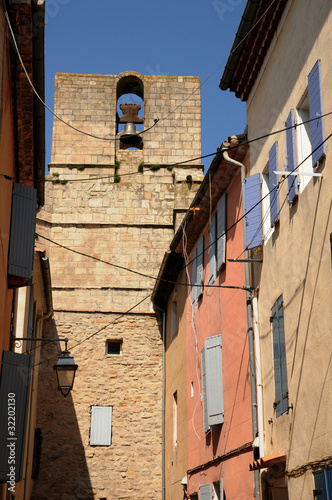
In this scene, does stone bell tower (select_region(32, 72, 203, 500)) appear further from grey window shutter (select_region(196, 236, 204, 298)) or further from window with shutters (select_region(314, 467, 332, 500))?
window with shutters (select_region(314, 467, 332, 500))

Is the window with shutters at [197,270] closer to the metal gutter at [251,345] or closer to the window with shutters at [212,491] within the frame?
the metal gutter at [251,345]

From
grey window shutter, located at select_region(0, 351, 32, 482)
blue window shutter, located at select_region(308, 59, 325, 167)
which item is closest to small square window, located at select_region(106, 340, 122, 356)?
grey window shutter, located at select_region(0, 351, 32, 482)

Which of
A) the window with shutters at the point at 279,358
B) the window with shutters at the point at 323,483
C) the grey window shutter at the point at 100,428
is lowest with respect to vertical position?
the window with shutters at the point at 323,483

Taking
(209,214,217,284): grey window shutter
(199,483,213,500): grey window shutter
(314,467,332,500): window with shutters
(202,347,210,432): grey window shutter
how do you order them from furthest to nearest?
(209,214,217,284): grey window shutter
(202,347,210,432): grey window shutter
(199,483,213,500): grey window shutter
(314,467,332,500): window with shutters

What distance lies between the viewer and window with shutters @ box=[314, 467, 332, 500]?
704cm

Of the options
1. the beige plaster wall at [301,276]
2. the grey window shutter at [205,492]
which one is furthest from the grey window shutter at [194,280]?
the beige plaster wall at [301,276]

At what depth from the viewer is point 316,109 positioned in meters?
7.91

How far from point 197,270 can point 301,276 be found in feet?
21.5

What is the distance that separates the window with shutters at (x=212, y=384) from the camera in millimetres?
12359

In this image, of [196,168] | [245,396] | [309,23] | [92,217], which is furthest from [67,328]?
[309,23]

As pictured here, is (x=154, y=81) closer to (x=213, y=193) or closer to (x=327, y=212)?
(x=213, y=193)

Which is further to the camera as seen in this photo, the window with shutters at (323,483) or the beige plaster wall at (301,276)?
the beige plaster wall at (301,276)

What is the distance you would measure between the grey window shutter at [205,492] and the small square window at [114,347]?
6.53 metres

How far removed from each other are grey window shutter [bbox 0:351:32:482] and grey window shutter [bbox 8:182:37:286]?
1046mm
